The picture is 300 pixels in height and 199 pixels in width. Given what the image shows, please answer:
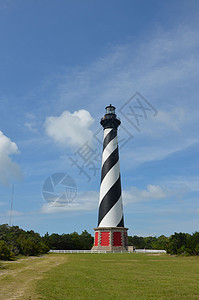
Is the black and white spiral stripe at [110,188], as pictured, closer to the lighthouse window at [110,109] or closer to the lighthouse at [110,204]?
the lighthouse at [110,204]

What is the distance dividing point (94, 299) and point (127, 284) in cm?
344

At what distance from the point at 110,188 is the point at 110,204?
2.85 meters

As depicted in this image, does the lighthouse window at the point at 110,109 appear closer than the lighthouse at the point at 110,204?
→ No

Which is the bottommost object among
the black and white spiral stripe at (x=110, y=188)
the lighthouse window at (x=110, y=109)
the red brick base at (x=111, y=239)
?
the red brick base at (x=111, y=239)

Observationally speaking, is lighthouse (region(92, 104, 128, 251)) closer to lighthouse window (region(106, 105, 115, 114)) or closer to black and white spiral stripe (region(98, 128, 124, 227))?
black and white spiral stripe (region(98, 128, 124, 227))

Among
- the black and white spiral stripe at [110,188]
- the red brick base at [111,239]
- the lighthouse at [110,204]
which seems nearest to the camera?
the red brick base at [111,239]

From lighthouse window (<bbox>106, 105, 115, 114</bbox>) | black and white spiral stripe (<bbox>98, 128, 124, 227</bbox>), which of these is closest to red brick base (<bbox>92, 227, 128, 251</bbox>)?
black and white spiral stripe (<bbox>98, 128, 124, 227</bbox>)

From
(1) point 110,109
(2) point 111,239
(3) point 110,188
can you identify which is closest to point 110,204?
(3) point 110,188

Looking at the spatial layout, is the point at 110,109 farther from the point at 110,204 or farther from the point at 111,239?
the point at 111,239

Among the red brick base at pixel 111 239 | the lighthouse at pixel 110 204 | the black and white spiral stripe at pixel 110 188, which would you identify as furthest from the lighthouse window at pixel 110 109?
the red brick base at pixel 111 239

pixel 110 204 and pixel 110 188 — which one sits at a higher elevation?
pixel 110 188

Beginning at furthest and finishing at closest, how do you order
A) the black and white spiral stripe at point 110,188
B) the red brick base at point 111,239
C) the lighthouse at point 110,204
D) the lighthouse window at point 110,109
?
1. the lighthouse window at point 110,109
2. the black and white spiral stripe at point 110,188
3. the lighthouse at point 110,204
4. the red brick base at point 111,239

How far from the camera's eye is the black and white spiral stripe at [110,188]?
45781 mm

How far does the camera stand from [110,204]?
1807 inches
